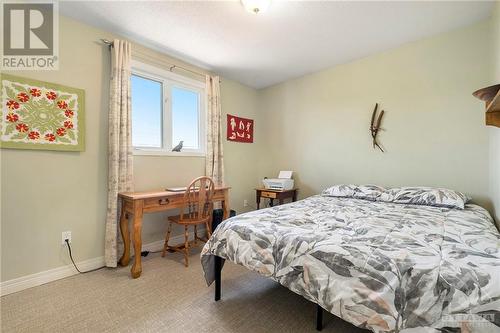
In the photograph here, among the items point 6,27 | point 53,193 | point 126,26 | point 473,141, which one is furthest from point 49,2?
point 473,141

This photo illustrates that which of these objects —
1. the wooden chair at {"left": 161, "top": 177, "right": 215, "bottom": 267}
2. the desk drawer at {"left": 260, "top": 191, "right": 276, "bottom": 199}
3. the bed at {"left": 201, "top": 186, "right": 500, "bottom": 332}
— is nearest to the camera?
the bed at {"left": 201, "top": 186, "right": 500, "bottom": 332}

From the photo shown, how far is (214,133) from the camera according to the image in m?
3.27

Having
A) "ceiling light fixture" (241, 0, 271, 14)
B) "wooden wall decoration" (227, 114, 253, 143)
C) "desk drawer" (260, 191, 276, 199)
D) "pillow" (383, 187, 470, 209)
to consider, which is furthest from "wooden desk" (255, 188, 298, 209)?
"ceiling light fixture" (241, 0, 271, 14)

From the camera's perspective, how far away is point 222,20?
85.1 inches

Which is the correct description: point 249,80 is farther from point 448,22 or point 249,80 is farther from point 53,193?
point 53,193

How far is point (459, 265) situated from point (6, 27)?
11.2 feet

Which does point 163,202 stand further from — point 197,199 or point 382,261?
point 382,261

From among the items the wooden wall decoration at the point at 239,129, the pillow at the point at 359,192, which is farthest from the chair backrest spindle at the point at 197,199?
the pillow at the point at 359,192

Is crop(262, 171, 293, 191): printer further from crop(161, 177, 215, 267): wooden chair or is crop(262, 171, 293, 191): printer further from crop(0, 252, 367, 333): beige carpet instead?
crop(0, 252, 367, 333): beige carpet

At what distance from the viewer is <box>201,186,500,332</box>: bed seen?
2.83ft

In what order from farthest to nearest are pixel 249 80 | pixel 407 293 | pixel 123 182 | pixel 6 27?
1. pixel 249 80
2. pixel 123 182
3. pixel 6 27
4. pixel 407 293

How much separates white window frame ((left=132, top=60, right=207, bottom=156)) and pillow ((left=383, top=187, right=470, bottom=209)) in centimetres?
244

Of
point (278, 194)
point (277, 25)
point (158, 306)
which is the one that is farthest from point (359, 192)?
point (158, 306)

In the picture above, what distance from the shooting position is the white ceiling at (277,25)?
78.0 inches
